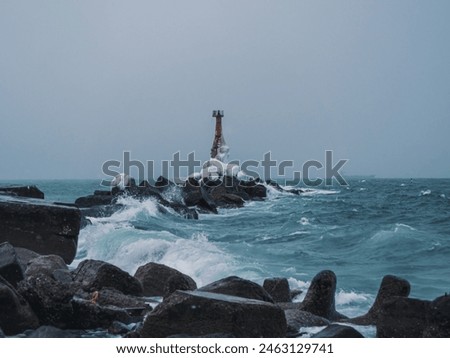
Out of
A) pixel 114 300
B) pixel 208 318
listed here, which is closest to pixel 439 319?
pixel 208 318

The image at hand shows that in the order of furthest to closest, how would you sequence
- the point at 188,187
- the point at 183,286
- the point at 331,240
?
the point at 188,187, the point at 331,240, the point at 183,286

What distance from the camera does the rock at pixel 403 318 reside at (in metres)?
5.08

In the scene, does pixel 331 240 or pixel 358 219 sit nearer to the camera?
pixel 331 240

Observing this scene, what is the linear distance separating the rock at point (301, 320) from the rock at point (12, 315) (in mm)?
2109

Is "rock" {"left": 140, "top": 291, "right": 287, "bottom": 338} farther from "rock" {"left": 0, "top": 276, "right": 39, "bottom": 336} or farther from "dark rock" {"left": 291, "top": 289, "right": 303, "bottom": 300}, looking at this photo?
"dark rock" {"left": 291, "top": 289, "right": 303, "bottom": 300}

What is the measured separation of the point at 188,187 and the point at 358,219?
464 inches

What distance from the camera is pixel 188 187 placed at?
32250 mm

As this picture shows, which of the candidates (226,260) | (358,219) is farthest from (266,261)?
(358,219)

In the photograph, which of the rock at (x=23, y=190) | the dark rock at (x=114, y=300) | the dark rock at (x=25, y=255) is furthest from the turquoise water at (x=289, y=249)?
the dark rock at (x=114, y=300)

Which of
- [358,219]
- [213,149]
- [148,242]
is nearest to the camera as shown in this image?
[148,242]

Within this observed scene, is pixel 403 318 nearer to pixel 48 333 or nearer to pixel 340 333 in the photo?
pixel 340 333

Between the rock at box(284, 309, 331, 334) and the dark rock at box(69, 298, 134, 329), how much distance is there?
4.82 feet

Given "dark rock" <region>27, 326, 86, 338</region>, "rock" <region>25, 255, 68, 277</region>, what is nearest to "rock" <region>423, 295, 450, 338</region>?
"dark rock" <region>27, 326, 86, 338</region>
